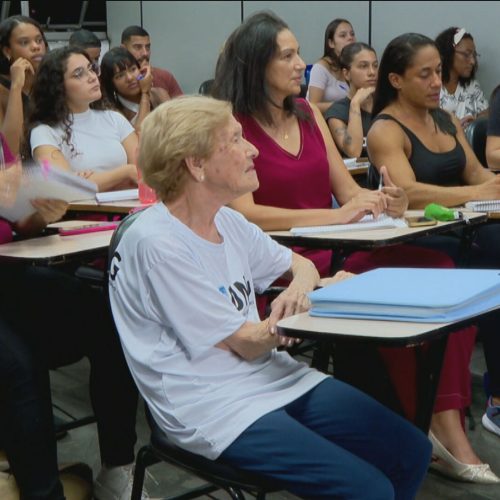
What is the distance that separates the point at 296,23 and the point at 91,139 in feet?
15.6

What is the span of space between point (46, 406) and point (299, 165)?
3.80 ft

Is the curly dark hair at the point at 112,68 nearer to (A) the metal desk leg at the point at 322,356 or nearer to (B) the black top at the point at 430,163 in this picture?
(B) the black top at the point at 430,163

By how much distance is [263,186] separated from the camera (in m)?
2.89

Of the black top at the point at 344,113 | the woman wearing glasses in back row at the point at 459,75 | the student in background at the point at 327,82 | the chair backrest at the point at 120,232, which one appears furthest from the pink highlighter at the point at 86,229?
the woman wearing glasses in back row at the point at 459,75

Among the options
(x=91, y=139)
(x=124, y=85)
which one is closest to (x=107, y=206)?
(x=91, y=139)

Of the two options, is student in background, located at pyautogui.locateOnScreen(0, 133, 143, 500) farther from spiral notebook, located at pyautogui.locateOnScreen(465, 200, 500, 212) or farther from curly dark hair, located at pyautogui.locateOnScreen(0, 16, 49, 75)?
curly dark hair, located at pyautogui.locateOnScreen(0, 16, 49, 75)

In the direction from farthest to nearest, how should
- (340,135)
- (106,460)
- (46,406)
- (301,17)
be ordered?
(301,17) → (340,135) → (106,460) → (46,406)

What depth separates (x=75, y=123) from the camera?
3908 mm

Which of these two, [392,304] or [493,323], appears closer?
[392,304]

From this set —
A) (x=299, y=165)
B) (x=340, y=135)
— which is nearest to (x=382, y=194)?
(x=299, y=165)

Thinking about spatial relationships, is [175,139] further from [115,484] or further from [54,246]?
[115,484]

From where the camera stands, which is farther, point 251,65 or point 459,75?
point 459,75

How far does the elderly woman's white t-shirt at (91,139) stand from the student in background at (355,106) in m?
1.63

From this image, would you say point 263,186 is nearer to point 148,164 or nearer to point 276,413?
point 148,164
